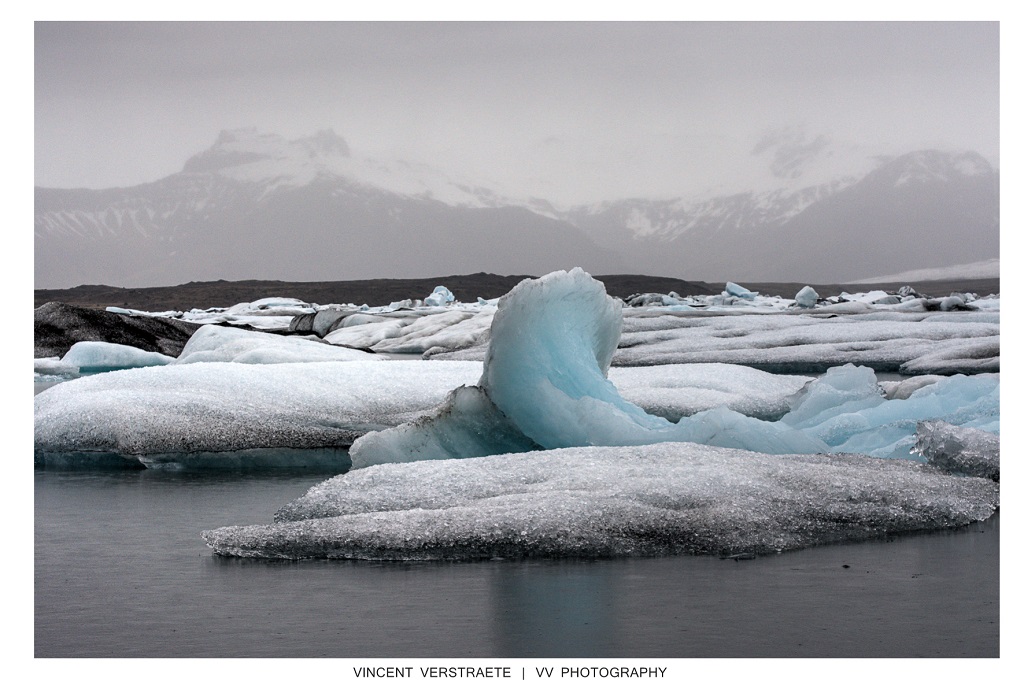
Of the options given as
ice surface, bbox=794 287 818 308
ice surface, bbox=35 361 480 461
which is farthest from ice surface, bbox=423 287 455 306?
ice surface, bbox=35 361 480 461

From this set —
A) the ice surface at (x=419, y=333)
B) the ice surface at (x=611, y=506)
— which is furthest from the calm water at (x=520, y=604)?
the ice surface at (x=419, y=333)

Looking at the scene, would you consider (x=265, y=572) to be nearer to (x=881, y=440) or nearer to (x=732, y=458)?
(x=732, y=458)

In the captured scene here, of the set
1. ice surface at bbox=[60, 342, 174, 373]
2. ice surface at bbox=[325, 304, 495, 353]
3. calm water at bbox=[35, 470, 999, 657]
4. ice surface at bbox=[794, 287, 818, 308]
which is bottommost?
calm water at bbox=[35, 470, 999, 657]

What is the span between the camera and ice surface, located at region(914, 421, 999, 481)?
5285 mm

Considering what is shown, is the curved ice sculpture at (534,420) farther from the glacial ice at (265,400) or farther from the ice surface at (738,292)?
the ice surface at (738,292)

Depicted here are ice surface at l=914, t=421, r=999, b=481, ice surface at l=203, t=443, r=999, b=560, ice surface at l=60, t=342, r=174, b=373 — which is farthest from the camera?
ice surface at l=60, t=342, r=174, b=373

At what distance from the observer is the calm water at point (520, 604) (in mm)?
2912

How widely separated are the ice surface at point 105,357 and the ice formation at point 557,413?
31.8ft

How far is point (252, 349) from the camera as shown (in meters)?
12.7

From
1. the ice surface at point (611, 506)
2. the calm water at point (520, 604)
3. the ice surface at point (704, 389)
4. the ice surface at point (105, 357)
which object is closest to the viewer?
the calm water at point (520, 604)

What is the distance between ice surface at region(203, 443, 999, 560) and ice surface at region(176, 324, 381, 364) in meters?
7.83

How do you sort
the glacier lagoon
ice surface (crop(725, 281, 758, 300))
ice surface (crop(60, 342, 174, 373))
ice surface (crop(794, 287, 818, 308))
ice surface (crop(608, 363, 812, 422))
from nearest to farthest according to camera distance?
the glacier lagoon
ice surface (crop(608, 363, 812, 422))
ice surface (crop(60, 342, 174, 373))
ice surface (crop(794, 287, 818, 308))
ice surface (crop(725, 281, 758, 300))

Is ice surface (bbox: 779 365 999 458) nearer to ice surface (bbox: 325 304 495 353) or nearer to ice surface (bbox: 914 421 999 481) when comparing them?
ice surface (bbox: 914 421 999 481)

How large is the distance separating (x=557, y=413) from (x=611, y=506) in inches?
69.3
